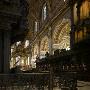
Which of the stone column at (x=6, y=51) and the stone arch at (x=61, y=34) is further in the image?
the stone arch at (x=61, y=34)

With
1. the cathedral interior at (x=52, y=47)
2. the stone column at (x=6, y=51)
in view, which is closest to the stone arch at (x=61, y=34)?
the cathedral interior at (x=52, y=47)

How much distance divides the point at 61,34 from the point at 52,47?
2739 millimetres

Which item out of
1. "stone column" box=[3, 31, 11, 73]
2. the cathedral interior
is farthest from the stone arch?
"stone column" box=[3, 31, 11, 73]

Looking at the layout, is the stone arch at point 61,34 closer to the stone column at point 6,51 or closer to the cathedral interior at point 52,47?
the cathedral interior at point 52,47

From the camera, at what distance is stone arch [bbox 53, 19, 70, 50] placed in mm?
42291

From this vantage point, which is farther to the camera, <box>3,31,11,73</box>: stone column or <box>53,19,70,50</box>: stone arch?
<box>53,19,70,50</box>: stone arch

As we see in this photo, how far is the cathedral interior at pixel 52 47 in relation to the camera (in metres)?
8.05

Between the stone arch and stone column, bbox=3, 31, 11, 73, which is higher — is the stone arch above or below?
above

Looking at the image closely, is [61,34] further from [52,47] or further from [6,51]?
[6,51]

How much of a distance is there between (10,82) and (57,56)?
28026mm

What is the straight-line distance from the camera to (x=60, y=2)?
42.2m

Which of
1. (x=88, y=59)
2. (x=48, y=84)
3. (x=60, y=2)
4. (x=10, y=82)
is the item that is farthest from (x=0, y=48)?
(x=60, y=2)

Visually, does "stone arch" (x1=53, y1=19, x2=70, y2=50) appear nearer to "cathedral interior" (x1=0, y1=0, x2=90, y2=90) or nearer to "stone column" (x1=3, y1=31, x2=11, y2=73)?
"cathedral interior" (x1=0, y1=0, x2=90, y2=90)

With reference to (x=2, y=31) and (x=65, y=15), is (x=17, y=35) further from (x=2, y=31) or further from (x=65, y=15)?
(x=65, y=15)
